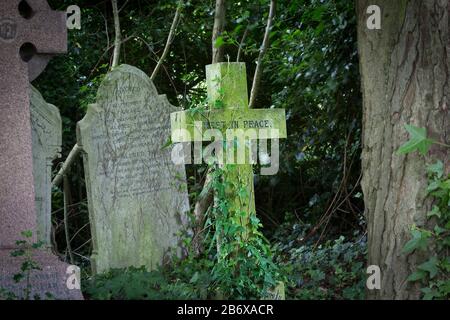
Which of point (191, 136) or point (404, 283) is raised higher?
point (191, 136)

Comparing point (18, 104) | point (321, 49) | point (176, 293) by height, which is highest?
point (321, 49)

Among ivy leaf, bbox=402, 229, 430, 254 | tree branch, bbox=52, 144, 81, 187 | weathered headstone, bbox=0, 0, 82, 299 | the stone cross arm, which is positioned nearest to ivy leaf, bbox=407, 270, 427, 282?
ivy leaf, bbox=402, 229, 430, 254

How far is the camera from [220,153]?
21.8 ft

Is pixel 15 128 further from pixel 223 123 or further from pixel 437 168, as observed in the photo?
pixel 437 168

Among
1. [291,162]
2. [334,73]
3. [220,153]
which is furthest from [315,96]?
[220,153]

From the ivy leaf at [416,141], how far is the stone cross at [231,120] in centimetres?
185

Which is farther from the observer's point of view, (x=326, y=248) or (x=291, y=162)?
(x=291, y=162)

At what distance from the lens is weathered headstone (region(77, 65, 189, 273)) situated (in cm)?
766

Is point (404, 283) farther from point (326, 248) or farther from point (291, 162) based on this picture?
point (291, 162)

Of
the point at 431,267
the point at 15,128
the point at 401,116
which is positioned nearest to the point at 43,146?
the point at 15,128

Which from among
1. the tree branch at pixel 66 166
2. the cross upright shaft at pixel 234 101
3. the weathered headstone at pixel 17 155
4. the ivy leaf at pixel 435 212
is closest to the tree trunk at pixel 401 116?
the ivy leaf at pixel 435 212

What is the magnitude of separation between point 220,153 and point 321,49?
275 centimetres

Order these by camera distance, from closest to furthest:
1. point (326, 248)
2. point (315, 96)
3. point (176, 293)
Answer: point (176, 293), point (326, 248), point (315, 96)

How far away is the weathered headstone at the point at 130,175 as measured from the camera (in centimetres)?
766
